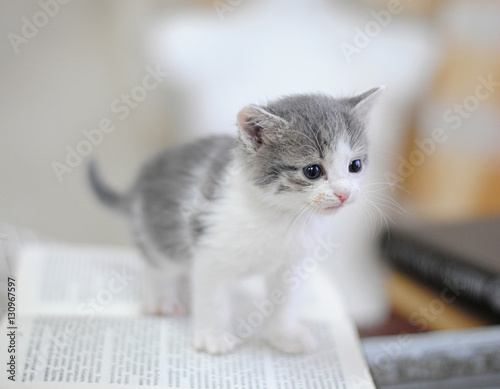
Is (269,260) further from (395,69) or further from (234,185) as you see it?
(395,69)

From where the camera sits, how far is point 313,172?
0.80m

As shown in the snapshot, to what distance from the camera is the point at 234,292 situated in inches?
44.8

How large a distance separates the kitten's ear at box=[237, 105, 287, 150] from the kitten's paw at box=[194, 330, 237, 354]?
361 mm

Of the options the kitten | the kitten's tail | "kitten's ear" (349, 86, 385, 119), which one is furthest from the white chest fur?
the kitten's tail

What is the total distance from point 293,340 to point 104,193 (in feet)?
1.90

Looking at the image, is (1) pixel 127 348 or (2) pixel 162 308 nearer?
(1) pixel 127 348

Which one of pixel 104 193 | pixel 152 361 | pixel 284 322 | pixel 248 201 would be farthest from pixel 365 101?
pixel 104 193

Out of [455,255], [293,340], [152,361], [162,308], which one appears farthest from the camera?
[455,255]

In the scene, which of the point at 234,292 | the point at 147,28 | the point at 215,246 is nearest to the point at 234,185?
the point at 215,246

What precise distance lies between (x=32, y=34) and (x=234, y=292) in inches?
33.1

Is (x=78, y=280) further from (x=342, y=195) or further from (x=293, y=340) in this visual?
(x=342, y=195)

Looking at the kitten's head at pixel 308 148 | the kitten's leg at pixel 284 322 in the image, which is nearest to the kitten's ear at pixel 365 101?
the kitten's head at pixel 308 148

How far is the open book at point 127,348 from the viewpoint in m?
0.82

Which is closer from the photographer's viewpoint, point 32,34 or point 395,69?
point 32,34
